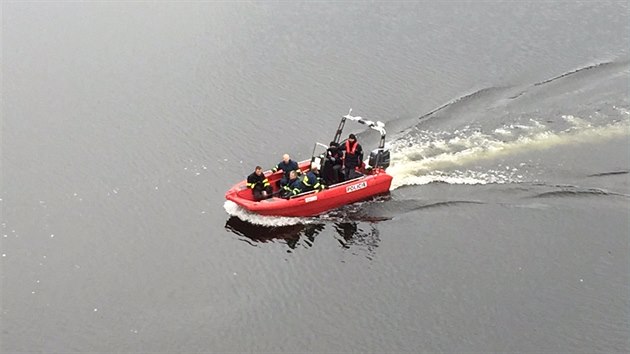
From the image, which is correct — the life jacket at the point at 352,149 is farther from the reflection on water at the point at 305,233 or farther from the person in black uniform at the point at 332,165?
the reflection on water at the point at 305,233

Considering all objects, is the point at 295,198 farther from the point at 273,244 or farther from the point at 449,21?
the point at 449,21

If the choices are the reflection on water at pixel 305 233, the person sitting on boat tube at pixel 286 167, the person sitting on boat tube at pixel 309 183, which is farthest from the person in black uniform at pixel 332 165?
the reflection on water at pixel 305 233

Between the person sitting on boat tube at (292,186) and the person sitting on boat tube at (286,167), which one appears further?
the person sitting on boat tube at (286,167)

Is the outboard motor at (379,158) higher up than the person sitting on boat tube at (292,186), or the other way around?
the outboard motor at (379,158)

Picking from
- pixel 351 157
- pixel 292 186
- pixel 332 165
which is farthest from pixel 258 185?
pixel 351 157

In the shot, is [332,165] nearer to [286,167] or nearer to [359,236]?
[286,167]

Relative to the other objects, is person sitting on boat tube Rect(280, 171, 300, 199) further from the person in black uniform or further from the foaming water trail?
the foaming water trail
